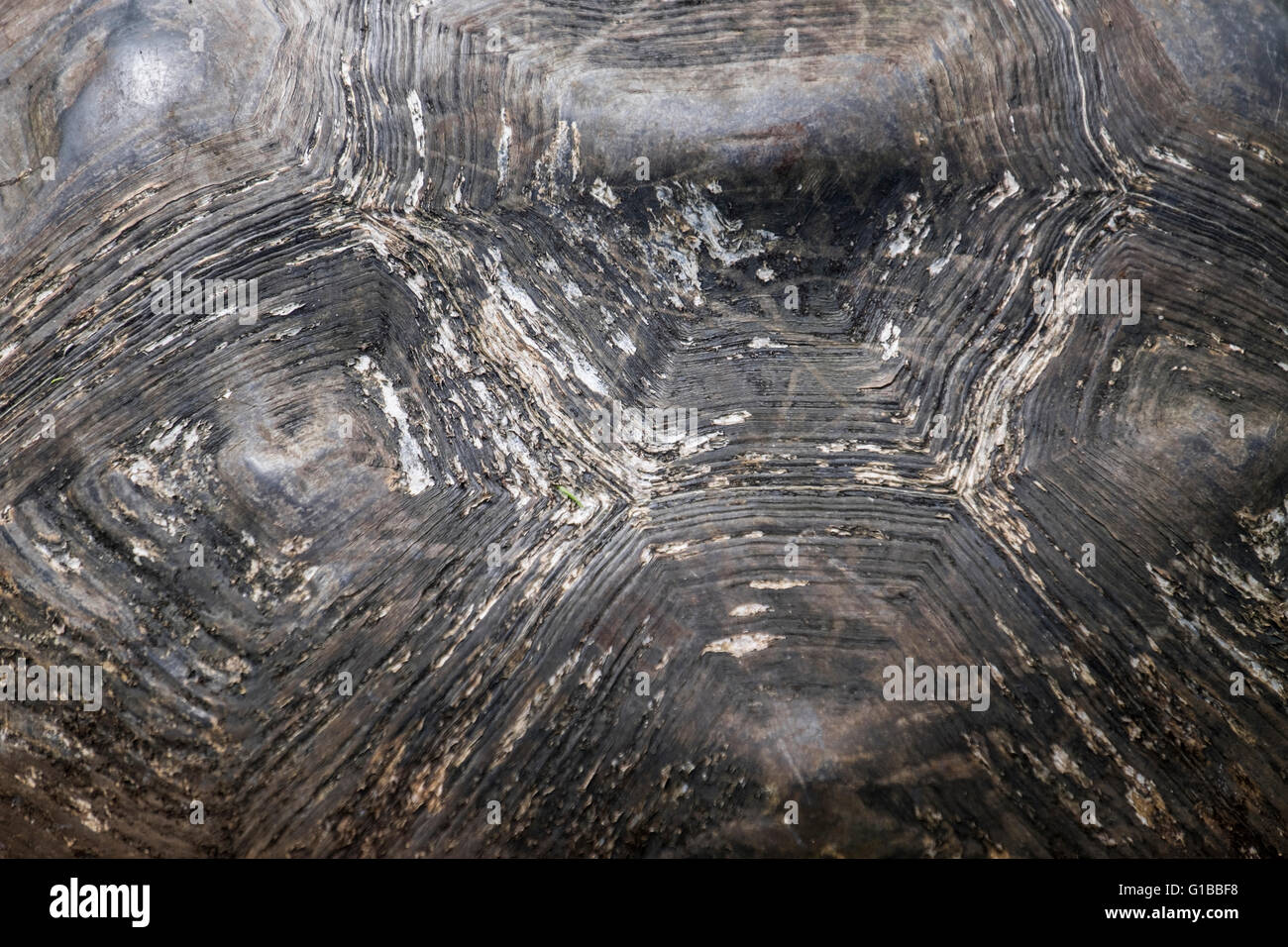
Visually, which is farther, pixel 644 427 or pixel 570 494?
pixel 644 427

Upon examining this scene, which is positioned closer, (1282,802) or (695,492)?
(1282,802)

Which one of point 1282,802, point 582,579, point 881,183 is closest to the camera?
point 1282,802

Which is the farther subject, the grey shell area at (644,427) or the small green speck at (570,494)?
the small green speck at (570,494)

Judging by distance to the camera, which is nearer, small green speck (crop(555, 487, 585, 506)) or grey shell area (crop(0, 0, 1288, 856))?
grey shell area (crop(0, 0, 1288, 856))

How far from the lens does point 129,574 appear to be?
305 cm

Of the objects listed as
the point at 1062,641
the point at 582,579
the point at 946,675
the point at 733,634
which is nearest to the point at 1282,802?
the point at 1062,641

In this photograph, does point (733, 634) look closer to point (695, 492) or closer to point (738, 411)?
point (695, 492)

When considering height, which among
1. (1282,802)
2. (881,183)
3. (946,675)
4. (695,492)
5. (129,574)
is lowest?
(1282,802)

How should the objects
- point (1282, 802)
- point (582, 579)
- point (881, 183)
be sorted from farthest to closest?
1. point (881, 183)
2. point (582, 579)
3. point (1282, 802)

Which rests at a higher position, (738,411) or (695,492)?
(738,411)

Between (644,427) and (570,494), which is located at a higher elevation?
(644,427)

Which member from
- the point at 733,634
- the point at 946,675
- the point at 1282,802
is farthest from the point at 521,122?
the point at 1282,802
